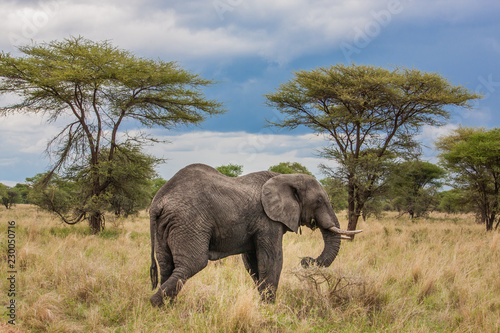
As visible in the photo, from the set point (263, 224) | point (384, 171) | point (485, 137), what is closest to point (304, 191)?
point (263, 224)

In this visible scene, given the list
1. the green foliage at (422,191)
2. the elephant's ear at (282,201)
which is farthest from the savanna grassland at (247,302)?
the green foliage at (422,191)

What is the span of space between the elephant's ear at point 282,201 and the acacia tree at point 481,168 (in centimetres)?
1460

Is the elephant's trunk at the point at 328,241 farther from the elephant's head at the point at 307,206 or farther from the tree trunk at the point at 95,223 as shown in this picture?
the tree trunk at the point at 95,223

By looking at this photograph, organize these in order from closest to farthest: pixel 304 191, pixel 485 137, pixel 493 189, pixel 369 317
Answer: pixel 369 317
pixel 304 191
pixel 485 137
pixel 493 189

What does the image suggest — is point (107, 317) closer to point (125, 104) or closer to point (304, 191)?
point (304, 191)

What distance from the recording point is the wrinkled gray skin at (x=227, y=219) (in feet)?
17.4

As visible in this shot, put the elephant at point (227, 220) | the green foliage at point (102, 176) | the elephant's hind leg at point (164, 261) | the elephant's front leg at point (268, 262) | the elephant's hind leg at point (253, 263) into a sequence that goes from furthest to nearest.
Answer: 1. the green foliage at point (102, 176)
2. the elephant's hind leg at point (253, 263)
3. the elephant's front leg at point (268, 262)
4. the elephant's hind leg at point (164, 261)
5. the elephant at point (227, 220)

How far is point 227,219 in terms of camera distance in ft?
18.2

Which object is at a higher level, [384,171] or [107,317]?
[384,171]

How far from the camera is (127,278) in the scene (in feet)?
20.5

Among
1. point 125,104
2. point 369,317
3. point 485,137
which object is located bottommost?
point 369,317

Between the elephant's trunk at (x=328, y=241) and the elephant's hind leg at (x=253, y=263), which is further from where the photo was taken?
the elephant's hind leg at (x=253, y=263)

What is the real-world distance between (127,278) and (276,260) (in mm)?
2422

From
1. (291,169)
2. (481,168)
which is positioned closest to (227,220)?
(481,168)
